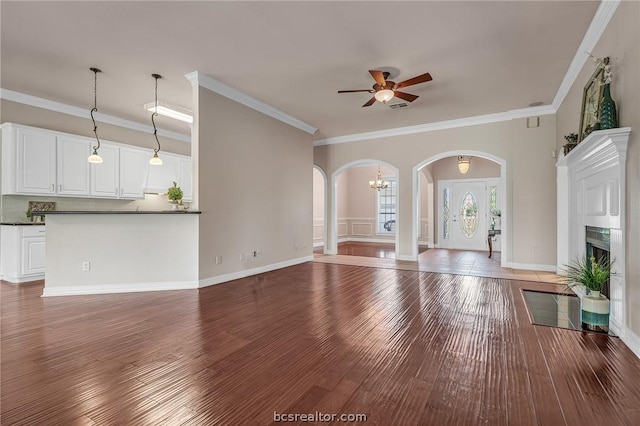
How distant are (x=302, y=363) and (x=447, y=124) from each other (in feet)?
20.7

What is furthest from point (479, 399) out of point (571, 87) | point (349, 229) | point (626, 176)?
point (349, 229)

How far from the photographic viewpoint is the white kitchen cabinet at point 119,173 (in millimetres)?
6238

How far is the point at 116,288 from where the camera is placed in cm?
443

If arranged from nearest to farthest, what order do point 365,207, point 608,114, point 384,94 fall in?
point 608,114
point 384,94
point 365,207

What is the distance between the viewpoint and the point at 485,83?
16.4ft

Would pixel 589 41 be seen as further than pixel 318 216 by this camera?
No

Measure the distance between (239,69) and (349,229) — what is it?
862 centimetres

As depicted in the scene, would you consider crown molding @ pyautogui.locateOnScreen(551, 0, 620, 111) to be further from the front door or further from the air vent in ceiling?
the front door

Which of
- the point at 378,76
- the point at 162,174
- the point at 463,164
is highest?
the point at 378,76

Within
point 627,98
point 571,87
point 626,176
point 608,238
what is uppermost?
point 571,87

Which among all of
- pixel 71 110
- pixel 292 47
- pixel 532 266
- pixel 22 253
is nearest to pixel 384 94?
pixel 292 47

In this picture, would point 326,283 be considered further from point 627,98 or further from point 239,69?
point 627,98

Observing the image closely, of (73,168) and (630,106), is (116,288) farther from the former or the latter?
(630,106)

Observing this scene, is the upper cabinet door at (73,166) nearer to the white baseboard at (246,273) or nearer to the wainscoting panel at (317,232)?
the white baseboard at (246,273)
